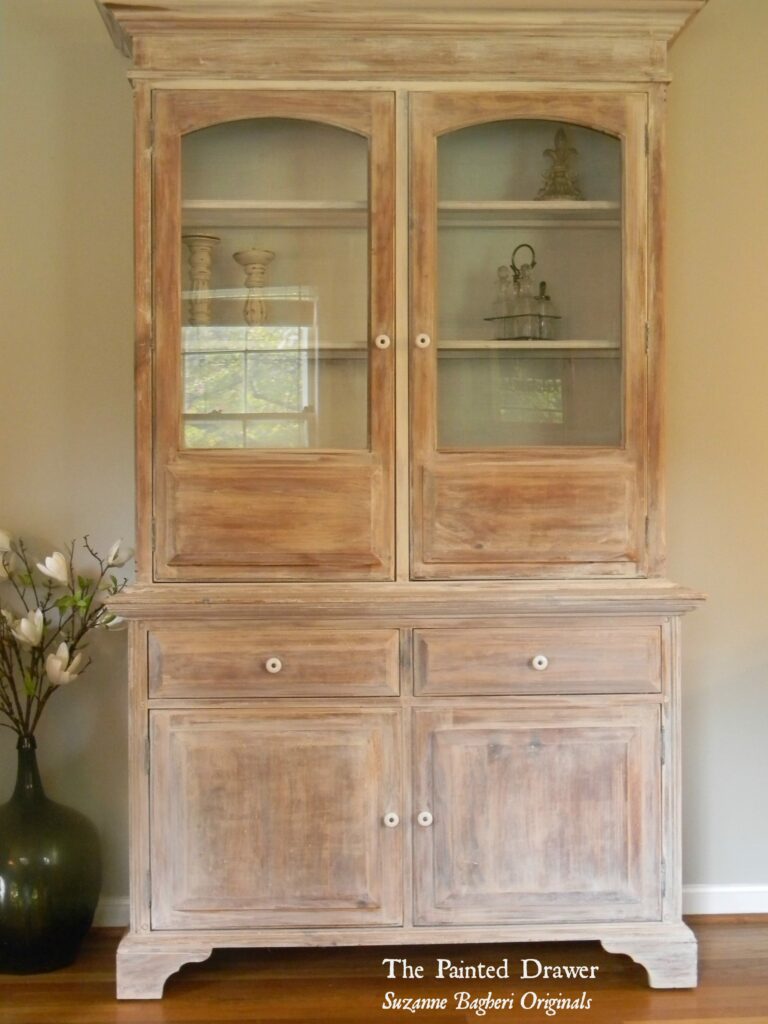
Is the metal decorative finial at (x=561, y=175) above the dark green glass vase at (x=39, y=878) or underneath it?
above

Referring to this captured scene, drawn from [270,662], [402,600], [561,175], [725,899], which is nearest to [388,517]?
[402,600]

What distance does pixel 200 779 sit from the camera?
7.76ft

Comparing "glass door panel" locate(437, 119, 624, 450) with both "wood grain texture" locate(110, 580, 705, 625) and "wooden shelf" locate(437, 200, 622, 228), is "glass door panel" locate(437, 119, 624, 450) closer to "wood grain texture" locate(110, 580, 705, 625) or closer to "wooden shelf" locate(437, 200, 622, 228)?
"wooden shelf" locate(437, 200, 622, 228)

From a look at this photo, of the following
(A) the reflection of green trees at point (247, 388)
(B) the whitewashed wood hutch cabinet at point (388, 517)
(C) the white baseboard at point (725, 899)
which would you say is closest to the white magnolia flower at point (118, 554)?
(B) the whitewashed wood hutch cabinet at point (388, 517)

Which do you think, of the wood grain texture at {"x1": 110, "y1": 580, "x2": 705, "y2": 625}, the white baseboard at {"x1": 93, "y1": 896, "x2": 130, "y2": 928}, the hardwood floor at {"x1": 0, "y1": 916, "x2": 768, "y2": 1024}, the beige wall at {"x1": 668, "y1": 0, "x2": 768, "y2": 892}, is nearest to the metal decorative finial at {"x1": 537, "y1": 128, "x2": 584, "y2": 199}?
the beige wall at {"x1": 668, "y1": 0, "x2": 768, "y2": 892}

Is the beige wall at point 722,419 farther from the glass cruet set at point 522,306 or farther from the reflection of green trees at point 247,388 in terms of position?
the reflection of green trees at point 247,388

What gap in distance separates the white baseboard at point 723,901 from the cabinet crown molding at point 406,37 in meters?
1.99

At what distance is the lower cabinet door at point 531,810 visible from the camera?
7.82 feet

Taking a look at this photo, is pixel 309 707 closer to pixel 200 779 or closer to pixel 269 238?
pixel 200 779

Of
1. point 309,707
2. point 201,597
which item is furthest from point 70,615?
point 309,707

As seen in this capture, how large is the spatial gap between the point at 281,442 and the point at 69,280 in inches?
30.7

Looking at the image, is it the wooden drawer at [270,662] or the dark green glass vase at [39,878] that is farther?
the dark green glass vase at [39,878]

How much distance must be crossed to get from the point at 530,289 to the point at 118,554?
1.17 metres

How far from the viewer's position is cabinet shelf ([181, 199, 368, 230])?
242 cm
